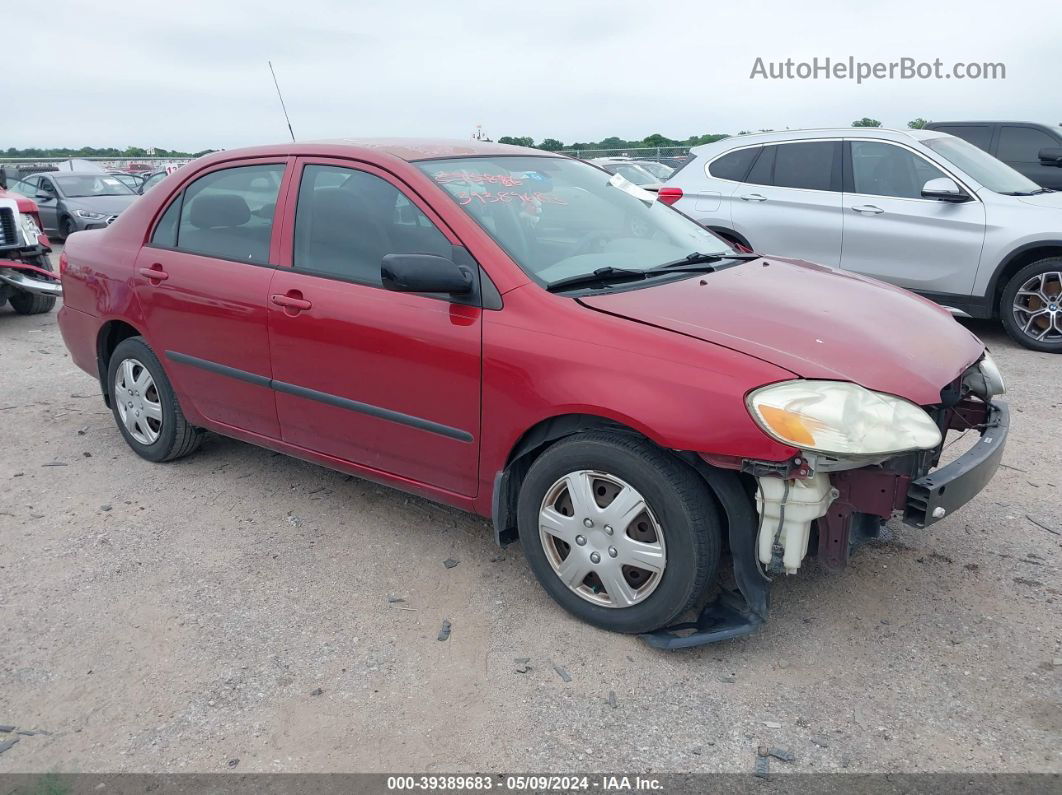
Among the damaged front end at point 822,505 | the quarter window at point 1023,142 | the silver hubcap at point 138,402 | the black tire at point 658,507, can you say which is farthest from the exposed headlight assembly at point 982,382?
the quarter window at point 1023,142

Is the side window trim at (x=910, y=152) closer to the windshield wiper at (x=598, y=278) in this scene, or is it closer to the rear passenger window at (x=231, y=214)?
the windshield wiper at (x=598, y=278)

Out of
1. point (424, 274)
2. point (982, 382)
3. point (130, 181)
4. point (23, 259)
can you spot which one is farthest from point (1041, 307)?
point (130, 181)

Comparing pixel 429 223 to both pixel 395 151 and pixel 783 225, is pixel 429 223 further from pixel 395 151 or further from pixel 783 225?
pixel 783 225

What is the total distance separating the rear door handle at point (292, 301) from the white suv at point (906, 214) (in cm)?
353

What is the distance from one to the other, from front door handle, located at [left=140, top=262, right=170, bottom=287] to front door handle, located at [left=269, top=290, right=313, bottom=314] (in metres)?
0.88

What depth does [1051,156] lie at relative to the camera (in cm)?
1001

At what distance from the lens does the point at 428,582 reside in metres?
3.61

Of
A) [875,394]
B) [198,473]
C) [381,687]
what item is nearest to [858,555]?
[875,394]

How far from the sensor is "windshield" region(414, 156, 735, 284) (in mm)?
3461

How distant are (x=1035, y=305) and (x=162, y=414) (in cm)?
645

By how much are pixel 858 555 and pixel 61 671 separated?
3.06 meters

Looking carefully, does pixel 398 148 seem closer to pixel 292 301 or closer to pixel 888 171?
pixel 292 301

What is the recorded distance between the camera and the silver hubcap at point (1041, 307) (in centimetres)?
694

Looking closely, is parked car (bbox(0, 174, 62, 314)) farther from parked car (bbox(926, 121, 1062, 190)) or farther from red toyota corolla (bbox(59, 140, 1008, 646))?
parked car (bbox(926, 121, 1062, 190))
